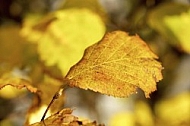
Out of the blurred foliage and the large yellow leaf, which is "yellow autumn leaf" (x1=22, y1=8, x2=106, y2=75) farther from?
the large yellow leaf

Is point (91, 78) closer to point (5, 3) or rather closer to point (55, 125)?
point (55, 125)

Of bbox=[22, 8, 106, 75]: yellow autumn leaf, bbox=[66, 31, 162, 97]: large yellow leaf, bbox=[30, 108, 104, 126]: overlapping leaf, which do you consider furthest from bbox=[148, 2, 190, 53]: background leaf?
bbox=[30, 108, 104, 126]: overlapping leaf

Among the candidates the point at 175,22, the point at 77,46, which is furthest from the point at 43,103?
the point at 175,22

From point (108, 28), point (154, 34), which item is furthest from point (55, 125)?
point (154, 34)

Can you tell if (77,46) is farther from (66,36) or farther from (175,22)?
(175,22)

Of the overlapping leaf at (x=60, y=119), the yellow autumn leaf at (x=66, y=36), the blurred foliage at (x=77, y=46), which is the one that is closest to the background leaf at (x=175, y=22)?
the blurred foliage at (x=77, y=46)
